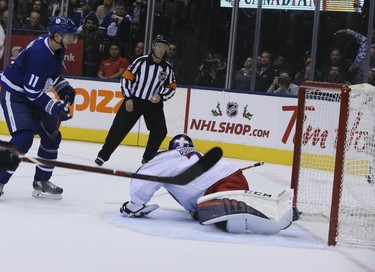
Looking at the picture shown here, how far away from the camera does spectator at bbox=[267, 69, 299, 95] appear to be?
941 centimetres

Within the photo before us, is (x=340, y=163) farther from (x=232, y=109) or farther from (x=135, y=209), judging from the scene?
(x=232, y=109)

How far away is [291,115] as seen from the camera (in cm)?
887

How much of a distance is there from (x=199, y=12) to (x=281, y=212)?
5.72m

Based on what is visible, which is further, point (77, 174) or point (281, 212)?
point (77, 174)

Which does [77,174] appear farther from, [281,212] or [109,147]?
[281,212]

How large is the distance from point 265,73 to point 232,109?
80 cm

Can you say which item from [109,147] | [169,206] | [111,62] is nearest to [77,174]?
[109,147]

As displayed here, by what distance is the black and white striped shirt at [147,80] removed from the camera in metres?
7.52

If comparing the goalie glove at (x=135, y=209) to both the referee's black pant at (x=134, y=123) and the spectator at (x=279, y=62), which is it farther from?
the spectator at (x=279, y=62)

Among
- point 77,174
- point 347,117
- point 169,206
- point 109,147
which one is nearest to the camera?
point 347,117

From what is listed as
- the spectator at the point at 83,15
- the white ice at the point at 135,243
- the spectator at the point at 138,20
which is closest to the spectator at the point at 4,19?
the spectator at the point at 83,15

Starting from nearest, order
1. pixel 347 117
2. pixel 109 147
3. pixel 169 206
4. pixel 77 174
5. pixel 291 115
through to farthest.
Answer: pixel 347 117 < pixel 169 206 < pixel 77 174 < pixel 109 147 < pixel 291 115

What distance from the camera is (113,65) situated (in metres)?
10.1

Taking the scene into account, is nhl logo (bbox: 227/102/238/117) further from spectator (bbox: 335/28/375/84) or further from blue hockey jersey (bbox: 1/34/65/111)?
blue hockey jersey (bbox: 1/34/65/111)
